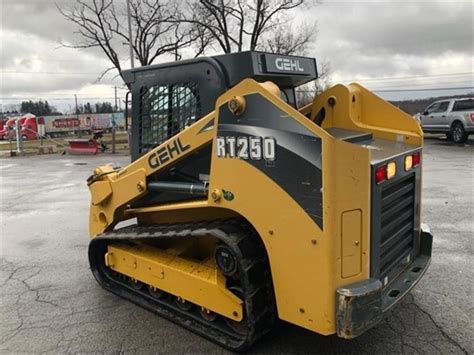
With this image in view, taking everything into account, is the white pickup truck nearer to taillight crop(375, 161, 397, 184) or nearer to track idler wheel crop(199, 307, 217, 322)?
taillight crop(375, 161, 397, 184)

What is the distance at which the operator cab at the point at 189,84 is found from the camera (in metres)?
3.70

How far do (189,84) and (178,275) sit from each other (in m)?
1.62

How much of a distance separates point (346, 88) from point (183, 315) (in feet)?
8.14

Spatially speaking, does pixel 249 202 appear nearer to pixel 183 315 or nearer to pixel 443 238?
pixel 183 315

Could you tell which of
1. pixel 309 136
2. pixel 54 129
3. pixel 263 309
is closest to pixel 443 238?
pixel 263 309

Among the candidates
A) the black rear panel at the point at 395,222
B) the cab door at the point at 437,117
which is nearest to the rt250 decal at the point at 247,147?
the black rear panel at the point at 395,222

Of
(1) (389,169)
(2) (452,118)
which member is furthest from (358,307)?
(2) (452,118)

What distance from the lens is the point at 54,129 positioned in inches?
1608

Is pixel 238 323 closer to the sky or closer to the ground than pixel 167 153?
closer to the ground

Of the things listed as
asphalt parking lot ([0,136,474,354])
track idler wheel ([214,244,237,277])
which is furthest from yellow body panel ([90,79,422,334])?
asphalt parking lot ([0,136,474,354])

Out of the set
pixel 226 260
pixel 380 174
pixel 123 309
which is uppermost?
pixel 380 174

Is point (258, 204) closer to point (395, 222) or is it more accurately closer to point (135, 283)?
point (395, 222)

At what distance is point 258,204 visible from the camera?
10.2ft

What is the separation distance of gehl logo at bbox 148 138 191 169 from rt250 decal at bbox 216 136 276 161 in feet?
1.32
